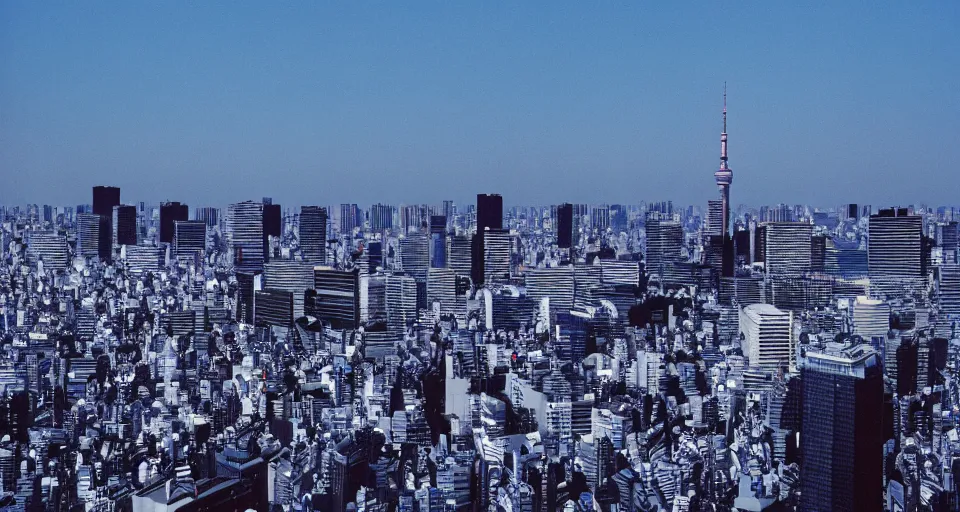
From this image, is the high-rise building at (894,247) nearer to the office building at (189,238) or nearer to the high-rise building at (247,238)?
the high-rise building at (247,238)

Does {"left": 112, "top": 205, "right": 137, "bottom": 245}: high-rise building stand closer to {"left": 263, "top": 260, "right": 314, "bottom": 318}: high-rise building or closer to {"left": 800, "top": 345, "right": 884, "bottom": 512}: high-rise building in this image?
{"left": 263, "top": 260, "right": 314, "bottom": 318}: high-rise building

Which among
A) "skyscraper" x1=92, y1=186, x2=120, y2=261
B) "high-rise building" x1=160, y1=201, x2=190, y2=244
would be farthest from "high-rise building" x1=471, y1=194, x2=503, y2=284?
"skyscraper" x1=92, y1=186, x2=120, y2=261

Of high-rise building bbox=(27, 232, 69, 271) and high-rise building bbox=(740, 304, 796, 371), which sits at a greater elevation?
high-rise building bbox=(27, 232, 69, 271)

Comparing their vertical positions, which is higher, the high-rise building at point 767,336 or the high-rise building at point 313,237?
the high-rise building at point 313,237

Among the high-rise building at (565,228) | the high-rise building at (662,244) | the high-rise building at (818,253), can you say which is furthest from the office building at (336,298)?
the high-rise building at (818,253)

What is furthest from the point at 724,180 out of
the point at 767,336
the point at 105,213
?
the point at 105,213

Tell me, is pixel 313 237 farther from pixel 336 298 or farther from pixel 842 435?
pixel 842 435

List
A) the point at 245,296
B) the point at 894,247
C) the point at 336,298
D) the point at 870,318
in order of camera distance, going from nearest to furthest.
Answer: the point at 870,318 < the point at 894,247 < the point at 245,296 < the point at 336,298
